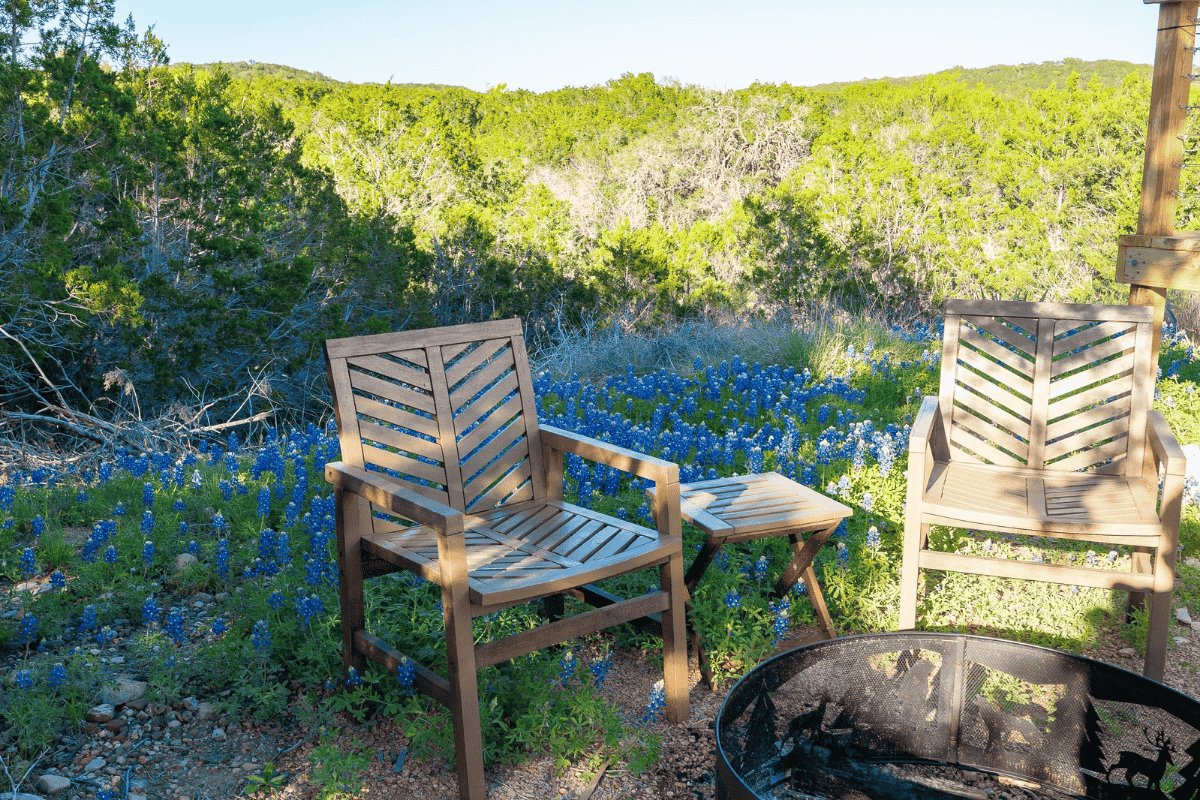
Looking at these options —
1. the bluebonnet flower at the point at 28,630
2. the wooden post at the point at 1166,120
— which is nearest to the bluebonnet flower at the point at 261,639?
the bluebonnet flower at the point at 28,630

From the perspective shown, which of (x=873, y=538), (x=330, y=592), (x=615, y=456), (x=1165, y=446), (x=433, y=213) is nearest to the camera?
(x=615, y=456)

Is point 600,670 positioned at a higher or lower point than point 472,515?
lower

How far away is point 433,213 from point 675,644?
11.3 metres

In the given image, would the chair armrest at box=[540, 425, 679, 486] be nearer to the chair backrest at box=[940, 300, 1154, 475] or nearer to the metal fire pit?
the metal fire pit

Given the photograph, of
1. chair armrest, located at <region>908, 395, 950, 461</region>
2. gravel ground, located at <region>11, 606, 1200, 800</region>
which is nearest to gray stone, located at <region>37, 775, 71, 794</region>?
gravel ground, located at <region>11, 606, 1200, 800</region>

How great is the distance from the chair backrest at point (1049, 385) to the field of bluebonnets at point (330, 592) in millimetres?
418

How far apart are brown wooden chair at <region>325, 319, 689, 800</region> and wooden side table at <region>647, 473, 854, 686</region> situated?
23cm

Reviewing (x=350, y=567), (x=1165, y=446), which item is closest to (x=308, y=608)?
(x=350, y=567)

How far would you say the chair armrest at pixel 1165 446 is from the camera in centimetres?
260

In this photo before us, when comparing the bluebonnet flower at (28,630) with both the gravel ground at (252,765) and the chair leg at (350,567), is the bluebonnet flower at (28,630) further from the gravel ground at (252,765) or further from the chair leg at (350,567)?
the chair leg at (350,567)

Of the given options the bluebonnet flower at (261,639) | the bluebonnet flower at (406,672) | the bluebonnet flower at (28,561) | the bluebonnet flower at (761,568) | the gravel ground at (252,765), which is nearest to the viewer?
the gravel ground at (252,765)

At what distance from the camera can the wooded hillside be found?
6059 millimetres

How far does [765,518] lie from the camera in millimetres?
2684

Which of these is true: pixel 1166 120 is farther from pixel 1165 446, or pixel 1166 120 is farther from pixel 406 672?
pixel 406 672
